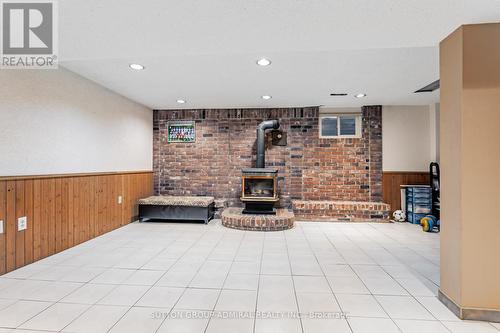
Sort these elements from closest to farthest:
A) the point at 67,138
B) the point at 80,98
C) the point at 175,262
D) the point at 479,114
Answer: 1. the point at 479,114
2. the point at 175,262
3. the point at 67,138
4. the point at 80,98

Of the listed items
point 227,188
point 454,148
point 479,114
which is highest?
point 479,114

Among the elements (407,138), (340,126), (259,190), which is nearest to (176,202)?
(259,190)

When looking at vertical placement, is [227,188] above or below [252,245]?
above

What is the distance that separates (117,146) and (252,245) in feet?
9.59

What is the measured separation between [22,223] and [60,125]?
1.25 m

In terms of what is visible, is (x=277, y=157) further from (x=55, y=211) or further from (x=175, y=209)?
(x=55, y=211)

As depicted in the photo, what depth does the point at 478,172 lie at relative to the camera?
6.05 ft

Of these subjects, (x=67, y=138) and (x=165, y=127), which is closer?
(x=67, y=138)

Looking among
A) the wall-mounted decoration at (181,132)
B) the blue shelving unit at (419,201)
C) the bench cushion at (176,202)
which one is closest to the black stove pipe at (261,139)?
the bench cushion at (176,202)

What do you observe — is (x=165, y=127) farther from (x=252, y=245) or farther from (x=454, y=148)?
(x=454, y=148)

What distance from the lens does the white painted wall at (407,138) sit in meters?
5.20

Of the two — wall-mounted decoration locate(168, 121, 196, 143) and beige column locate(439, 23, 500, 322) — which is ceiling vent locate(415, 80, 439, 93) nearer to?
beige column locate(439, 23, 500, 322)

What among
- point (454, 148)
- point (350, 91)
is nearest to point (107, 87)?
point (350, 91)

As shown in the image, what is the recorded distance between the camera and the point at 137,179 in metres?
4.95
